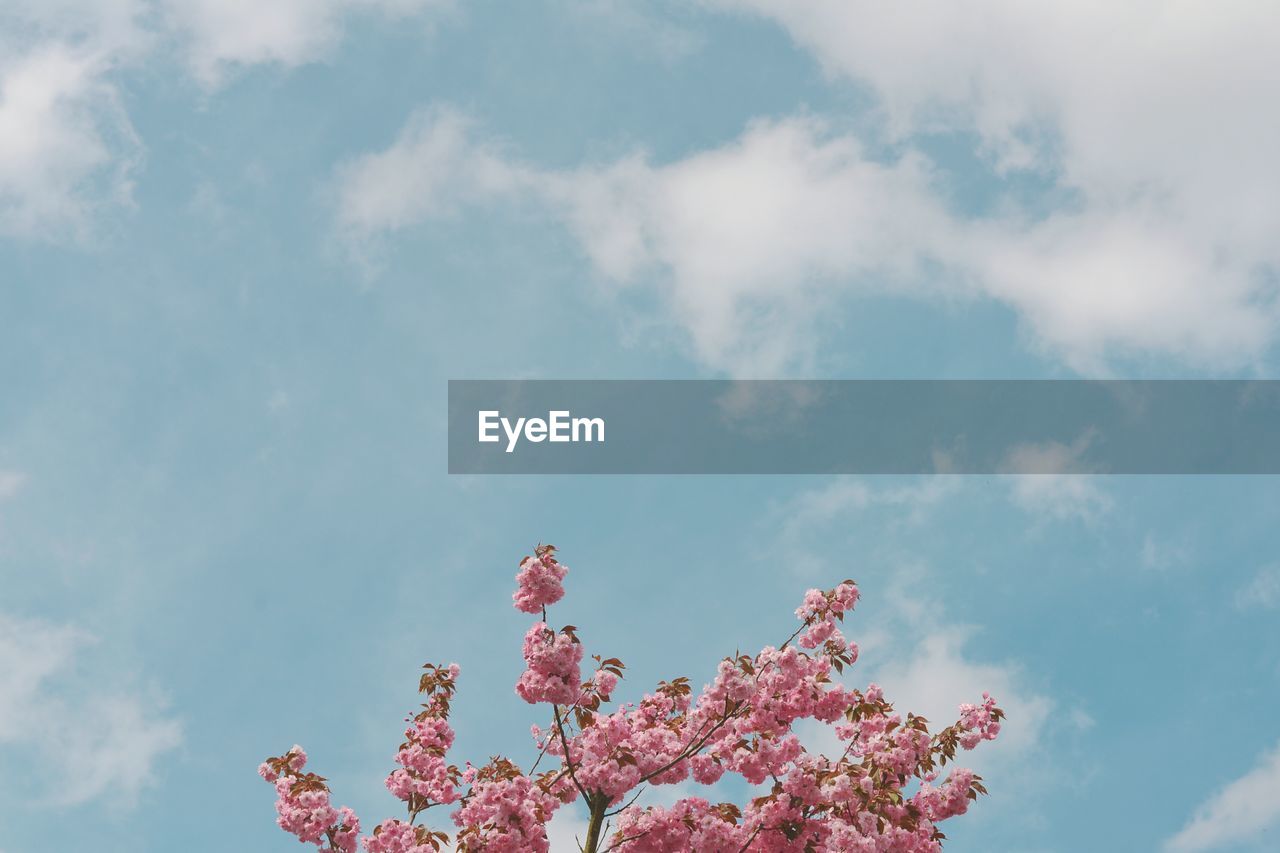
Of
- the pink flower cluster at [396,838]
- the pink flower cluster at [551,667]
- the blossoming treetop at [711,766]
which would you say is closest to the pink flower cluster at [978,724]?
the blossoming treetop at [711,766]

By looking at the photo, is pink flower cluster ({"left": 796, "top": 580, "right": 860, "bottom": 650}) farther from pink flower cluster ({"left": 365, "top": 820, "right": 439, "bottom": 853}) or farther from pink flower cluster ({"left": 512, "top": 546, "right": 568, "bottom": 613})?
pink flower cluster ({"left": 365, "top": 820, "right": 439, "bottom": 853})

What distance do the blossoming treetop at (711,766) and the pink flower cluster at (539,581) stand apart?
2 centimetres

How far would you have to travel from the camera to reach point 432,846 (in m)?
12.1

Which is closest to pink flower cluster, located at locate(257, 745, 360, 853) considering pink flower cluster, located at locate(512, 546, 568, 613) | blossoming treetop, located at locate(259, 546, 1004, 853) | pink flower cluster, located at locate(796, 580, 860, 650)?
blossoming treetop, located at locate(259, 546, 1004, 853)

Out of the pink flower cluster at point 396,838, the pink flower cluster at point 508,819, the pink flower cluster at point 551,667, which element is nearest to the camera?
the pink flower cluster at point 508,819

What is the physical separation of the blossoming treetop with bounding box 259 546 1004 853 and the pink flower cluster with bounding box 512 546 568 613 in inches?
0.6

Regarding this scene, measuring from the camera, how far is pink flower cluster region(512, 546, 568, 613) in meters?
11.2

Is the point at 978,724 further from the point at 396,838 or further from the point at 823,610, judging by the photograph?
the point at 396,838

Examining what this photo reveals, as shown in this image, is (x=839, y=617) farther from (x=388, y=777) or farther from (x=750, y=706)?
(x=388, y=777)

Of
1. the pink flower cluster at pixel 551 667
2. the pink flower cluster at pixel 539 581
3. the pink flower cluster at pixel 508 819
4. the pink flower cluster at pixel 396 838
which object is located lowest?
the pink flower cluster at pixel 508 819

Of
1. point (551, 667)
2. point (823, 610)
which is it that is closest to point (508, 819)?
point (551, 667)

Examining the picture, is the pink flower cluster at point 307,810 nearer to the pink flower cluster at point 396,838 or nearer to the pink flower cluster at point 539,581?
the pink flower cluster at point 396,838

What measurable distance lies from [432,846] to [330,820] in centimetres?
122

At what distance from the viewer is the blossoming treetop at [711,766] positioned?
35.9 ft
